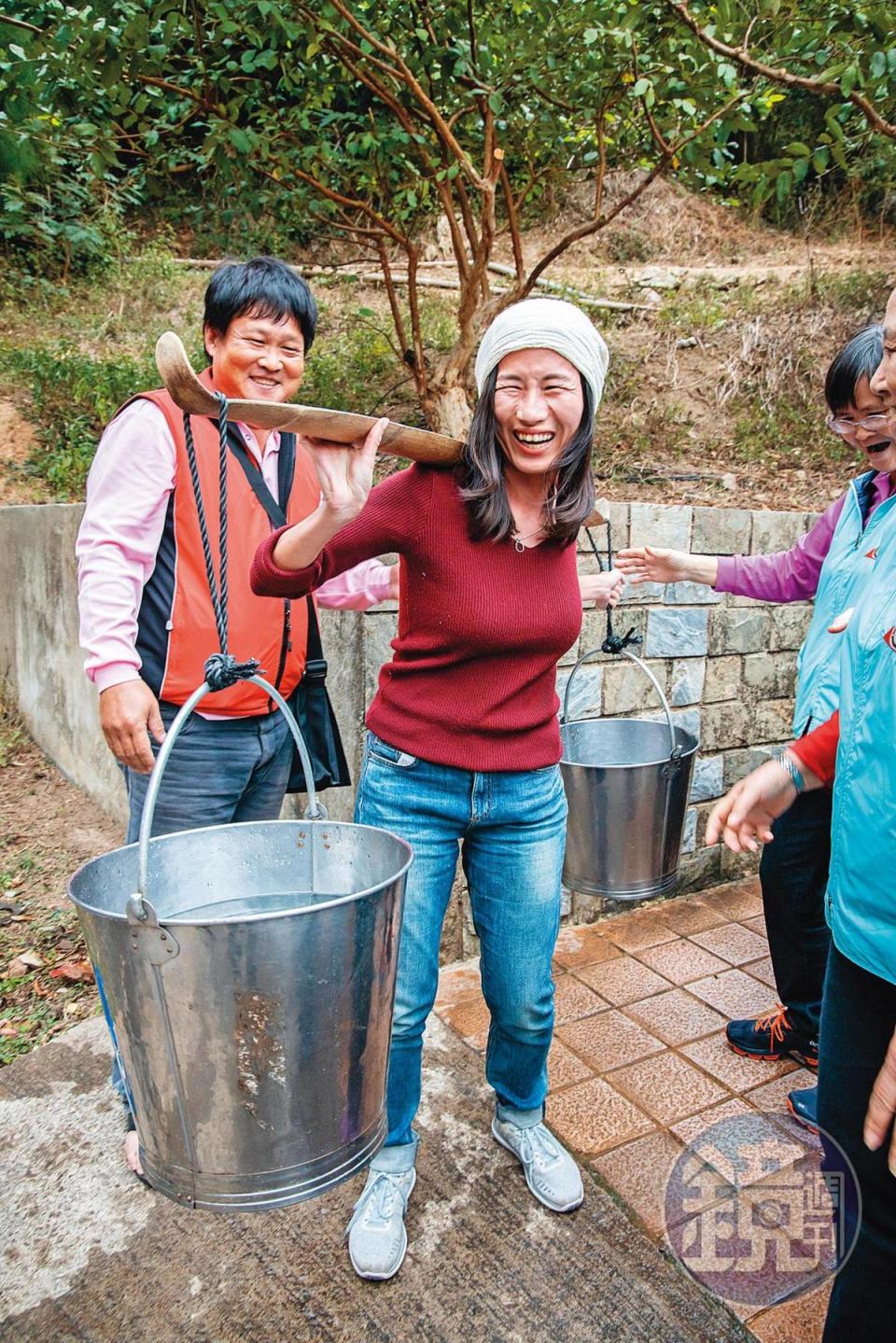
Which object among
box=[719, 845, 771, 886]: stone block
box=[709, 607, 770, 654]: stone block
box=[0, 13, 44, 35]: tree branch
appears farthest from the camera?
box=[719, 845, 771, 886]: stone block

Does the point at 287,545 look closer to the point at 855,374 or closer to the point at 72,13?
the point at 855,374

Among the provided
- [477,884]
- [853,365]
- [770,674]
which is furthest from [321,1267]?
[770,674]

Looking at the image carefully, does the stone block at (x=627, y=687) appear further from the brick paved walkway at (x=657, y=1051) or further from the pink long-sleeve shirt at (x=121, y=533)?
the pink long-sleeve shirt at (x=121, y=533)

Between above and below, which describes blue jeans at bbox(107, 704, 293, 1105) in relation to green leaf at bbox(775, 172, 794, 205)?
below

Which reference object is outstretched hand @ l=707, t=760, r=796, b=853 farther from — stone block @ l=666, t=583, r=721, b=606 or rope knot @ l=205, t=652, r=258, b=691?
stone block @ l=666, t=583, r=721, b=606

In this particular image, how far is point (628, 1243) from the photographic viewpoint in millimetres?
2215

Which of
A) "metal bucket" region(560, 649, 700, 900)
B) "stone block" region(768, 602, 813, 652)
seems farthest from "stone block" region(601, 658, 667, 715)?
"metal bucket" region(560, 649, 700, 900)

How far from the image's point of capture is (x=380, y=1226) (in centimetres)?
213

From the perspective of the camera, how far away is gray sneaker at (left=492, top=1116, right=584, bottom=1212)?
2.29 metres

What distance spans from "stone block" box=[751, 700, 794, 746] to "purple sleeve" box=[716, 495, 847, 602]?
1.53m

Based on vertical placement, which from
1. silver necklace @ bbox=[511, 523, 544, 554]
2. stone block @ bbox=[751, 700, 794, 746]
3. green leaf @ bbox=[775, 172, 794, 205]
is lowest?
stone block @ bbox=[751, 700, 794, 746]

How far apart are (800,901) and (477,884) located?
1.09m

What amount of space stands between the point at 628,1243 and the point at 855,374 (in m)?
2.25

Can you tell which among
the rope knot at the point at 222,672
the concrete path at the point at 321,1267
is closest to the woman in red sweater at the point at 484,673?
the concrete path at the point at 321,1267
